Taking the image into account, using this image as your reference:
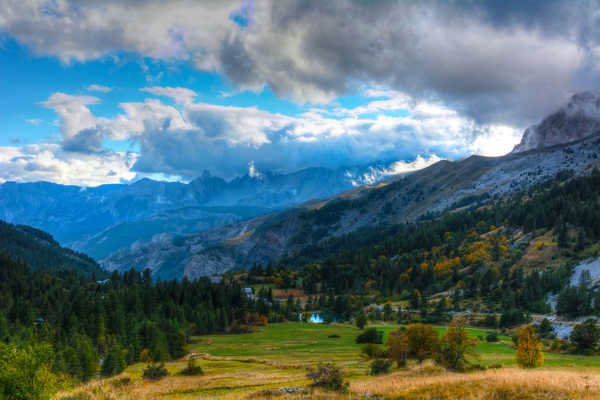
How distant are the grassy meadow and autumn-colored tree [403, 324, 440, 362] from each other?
5.50 metres

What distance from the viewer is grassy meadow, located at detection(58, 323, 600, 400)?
29.9 metres

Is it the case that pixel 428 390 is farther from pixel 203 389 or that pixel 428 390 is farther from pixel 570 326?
pixel 570 326

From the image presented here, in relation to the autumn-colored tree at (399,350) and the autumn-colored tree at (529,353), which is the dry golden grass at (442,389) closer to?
the autumn-colored tree at (399,350)

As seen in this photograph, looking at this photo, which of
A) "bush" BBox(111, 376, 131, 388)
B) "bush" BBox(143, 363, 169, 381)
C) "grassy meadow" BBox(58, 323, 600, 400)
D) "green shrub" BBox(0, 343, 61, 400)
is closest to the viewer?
"grassy meadow" BBox(58, 323, 600, 400)

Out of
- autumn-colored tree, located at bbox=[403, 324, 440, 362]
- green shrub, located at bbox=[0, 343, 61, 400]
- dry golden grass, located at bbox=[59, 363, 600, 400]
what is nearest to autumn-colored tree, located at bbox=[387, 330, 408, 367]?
autumn-colored tree, located at bbox=[403, 324, 440, 362]

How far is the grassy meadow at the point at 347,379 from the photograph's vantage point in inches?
1177

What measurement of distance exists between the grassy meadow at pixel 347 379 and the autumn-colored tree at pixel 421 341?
5.50m

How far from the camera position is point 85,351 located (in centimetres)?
Answer: 8300

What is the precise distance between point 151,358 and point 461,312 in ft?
465

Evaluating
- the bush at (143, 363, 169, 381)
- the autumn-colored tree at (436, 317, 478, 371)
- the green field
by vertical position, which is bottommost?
the green field

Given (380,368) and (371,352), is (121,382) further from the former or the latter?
(371,352)

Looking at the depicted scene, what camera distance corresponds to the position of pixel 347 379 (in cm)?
4812

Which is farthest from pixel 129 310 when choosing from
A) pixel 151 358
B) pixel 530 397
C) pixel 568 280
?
pixel 568 280

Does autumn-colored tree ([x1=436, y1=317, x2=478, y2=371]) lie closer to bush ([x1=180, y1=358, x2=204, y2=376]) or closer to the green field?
the green field
